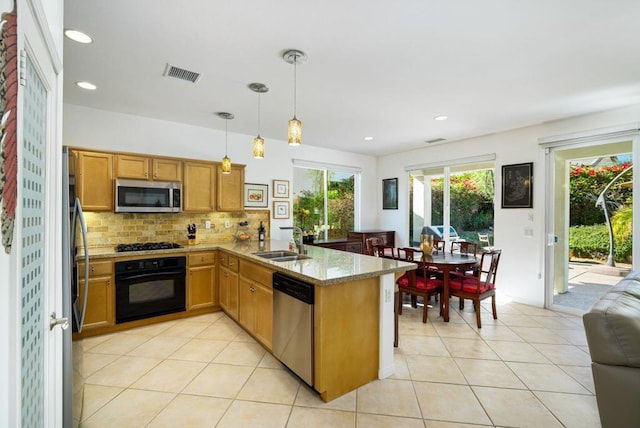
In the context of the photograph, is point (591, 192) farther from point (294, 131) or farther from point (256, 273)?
point (256, 273)

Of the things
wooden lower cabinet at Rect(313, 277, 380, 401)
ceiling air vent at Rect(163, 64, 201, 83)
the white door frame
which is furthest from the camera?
the white door frame

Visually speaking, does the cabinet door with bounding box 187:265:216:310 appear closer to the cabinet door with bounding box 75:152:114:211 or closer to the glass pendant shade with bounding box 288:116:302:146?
the cabinet door with bounding box 75:152:114:211

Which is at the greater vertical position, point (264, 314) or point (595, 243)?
point (595, 243)

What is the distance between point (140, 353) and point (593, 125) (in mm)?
5745

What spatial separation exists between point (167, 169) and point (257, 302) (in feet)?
7.21

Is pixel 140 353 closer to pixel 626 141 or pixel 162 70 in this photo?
pixel 162 70

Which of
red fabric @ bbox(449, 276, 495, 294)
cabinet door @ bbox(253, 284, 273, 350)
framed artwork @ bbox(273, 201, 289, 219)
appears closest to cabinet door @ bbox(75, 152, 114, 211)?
cabinet door @ bbox(253, 284, 273, 350)

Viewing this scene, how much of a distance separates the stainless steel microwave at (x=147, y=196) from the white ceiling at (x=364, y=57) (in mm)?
919

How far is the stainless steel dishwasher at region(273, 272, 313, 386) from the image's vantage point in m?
2.23

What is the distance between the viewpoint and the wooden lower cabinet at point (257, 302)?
9.12 ft

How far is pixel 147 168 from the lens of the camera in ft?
12.4

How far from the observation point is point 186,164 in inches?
160

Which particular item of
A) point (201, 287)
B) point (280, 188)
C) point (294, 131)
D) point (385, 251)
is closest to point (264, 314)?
point (201, 287)

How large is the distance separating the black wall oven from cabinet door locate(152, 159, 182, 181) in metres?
1.06
